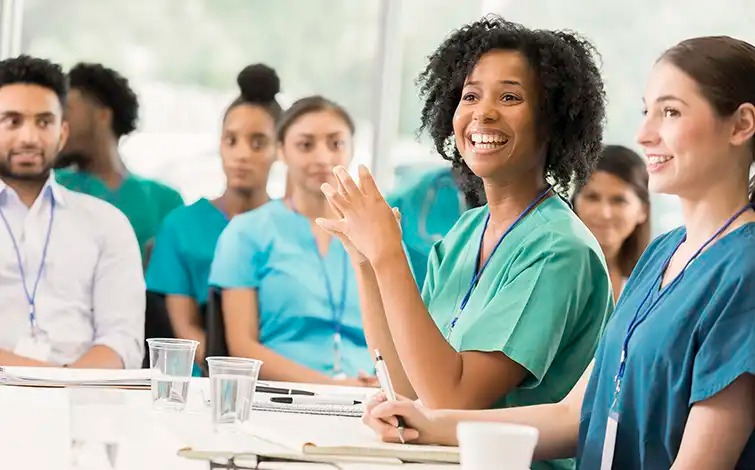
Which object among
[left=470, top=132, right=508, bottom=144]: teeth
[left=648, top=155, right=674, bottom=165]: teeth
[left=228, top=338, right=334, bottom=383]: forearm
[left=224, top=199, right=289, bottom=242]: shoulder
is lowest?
[left=228, top=338, right=334, bottom=383]: forearm

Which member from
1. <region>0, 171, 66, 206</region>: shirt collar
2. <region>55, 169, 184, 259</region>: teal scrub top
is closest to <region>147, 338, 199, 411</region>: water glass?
<region>0, 171, 66, 206</region>: shirt collar

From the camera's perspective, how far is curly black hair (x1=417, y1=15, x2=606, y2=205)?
7.11 ft

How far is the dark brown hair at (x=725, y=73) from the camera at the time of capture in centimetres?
166

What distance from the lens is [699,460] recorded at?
1.54 metres

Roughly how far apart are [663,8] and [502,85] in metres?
2.90

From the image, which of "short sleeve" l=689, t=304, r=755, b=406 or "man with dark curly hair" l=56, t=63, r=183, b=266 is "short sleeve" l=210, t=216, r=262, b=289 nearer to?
"man with dark curly hair" l=56, t=63, r=183, b=266

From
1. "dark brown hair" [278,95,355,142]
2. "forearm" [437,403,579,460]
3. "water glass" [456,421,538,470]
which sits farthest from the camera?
"dark brown hair" [278,95,355,142]

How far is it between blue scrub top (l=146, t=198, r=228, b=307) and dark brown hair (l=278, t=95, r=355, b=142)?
47cm

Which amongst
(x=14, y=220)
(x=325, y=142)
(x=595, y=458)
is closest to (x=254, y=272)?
(x=325, y=142)

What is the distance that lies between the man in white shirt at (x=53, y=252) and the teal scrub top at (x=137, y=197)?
50 cm

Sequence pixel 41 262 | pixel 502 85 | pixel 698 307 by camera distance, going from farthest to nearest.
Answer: pixel 41 262
pixel 502 85
pixel 698 307

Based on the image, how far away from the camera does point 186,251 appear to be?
4.09m

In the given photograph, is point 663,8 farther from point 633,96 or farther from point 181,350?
point 181,350

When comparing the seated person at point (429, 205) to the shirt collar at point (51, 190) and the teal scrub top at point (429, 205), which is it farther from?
the shirt collar at point (51, 190)
